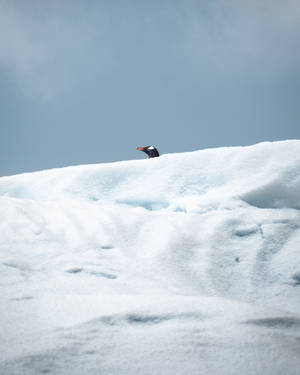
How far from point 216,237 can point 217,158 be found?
44.4 inches

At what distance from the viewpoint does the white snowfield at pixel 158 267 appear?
85 centimetres

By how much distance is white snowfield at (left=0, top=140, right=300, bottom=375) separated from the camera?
2.79 feet

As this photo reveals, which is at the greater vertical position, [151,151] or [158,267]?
[151,151]

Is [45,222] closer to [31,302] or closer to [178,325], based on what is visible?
[31,302]

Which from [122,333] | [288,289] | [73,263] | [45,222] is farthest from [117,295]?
[45,222]

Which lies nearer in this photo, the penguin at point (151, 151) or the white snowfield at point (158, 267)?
the white snowfield at point (158, 267)

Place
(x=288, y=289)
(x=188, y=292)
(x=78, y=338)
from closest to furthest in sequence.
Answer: (x=78, y=338) → (x=188, y=292) → (x=288, y=289)

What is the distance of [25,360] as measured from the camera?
2.64ft

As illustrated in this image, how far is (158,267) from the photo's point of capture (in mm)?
1625

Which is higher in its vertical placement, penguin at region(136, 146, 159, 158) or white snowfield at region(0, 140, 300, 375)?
penguin at region(136, 146, 159, 158)

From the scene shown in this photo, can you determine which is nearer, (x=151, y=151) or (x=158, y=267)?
(x=158, y=267)

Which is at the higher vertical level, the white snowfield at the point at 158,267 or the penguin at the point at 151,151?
the penguin at the point at 151,151

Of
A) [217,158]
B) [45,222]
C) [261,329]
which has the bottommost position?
[261,329]

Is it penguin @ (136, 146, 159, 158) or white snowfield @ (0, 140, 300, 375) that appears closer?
white snowfield @ (0, 140, 300, 375)
